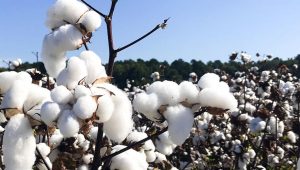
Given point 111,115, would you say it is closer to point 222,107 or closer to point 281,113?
point 222,107

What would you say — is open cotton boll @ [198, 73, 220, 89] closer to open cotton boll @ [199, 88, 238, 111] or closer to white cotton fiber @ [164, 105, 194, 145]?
open cotton boll @ [199, 88, 238, 111]

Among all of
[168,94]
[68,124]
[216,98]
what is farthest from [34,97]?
[216,98]

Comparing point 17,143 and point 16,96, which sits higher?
point 16,96

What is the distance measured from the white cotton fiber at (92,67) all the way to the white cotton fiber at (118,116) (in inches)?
A: 3.4

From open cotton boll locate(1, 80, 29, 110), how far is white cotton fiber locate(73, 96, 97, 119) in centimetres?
30

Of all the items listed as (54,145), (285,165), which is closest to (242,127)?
(285,165)

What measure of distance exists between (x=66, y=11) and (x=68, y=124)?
74cm

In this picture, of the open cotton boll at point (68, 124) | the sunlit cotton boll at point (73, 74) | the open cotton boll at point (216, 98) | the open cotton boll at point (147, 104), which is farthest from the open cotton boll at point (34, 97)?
the open cotton boll at point (216, 98)

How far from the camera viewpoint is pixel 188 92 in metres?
2.19

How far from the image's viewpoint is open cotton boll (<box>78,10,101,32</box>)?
2.32m

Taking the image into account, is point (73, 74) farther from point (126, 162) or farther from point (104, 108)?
point (126, 162)

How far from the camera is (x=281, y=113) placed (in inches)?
272

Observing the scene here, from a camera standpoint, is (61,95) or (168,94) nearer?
(61,95)

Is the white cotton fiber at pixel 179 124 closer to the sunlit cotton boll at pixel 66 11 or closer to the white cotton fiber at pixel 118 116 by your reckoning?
the white cotton fiber at pixel 118 116
